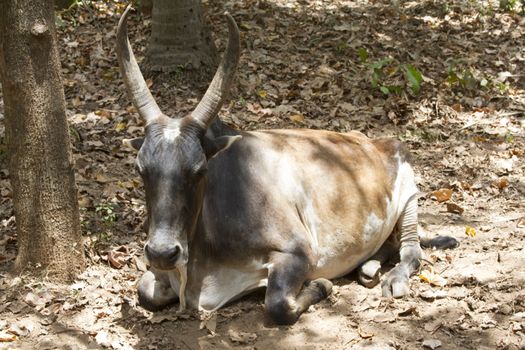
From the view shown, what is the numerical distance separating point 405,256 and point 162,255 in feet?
7.30

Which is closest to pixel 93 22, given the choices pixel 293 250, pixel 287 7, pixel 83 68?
pixel 83 68

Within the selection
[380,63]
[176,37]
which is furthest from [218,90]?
[380,63]

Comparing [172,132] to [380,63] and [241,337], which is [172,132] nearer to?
[241,337]

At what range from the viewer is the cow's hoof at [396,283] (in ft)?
17.8

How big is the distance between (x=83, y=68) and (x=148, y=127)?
16.0ft

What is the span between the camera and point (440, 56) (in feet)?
32.7

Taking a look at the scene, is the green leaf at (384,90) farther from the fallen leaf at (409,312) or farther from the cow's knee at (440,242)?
the fallen leaf at (409,312)

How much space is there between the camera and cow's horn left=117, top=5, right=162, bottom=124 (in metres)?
4.93

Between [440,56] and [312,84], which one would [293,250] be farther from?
[440,56]

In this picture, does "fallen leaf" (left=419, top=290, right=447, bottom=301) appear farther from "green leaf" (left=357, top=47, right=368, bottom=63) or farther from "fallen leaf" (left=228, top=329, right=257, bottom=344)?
"green leaf" (left=357, top=47, right=368, bottom=63)

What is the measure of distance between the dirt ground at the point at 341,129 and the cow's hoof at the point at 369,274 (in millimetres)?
73

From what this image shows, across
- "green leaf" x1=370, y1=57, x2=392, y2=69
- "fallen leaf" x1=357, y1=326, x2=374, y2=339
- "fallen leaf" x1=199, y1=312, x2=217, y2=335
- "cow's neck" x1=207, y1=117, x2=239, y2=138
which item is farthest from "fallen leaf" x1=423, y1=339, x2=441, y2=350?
"green leaf" x1=370, y1=57, x2=392, y2=69

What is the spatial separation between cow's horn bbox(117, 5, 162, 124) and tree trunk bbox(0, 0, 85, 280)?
19.4 inches

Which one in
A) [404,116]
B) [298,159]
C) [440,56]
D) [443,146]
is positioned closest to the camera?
[298,159]
